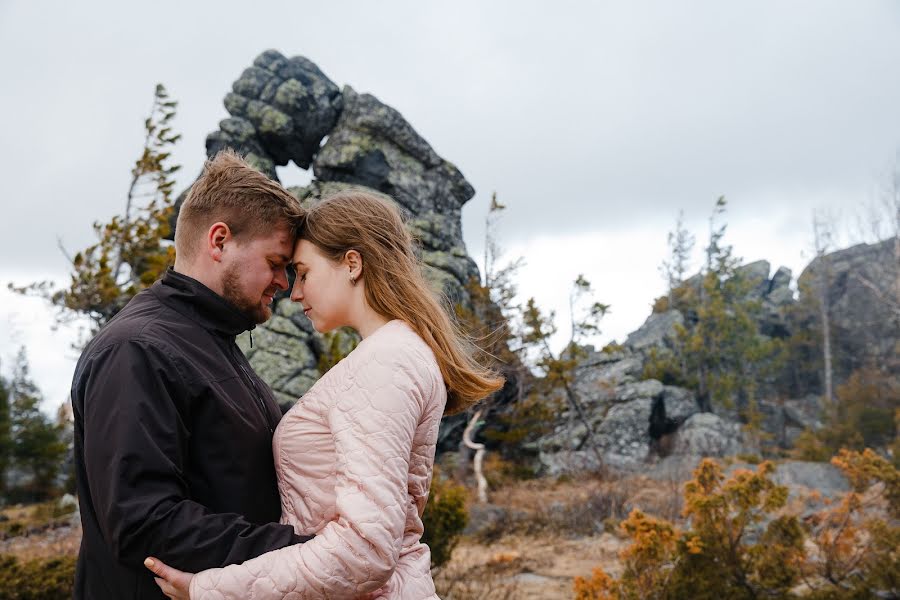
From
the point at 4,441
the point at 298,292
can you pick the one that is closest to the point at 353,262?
the point at 298,292

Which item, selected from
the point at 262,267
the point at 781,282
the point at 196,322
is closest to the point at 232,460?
the point at 196,322

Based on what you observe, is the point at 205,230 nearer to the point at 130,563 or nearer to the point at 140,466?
the point at 140,466

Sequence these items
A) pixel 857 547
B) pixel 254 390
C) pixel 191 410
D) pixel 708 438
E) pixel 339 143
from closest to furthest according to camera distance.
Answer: pixel 191 410 → pixel 254 390 → pixel 857 547 → pixel 339 143 → pixel 708 438

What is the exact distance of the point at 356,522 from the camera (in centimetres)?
162

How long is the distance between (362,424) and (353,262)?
0.53 m

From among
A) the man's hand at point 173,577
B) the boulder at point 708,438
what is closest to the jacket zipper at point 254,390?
the man's hand at point 173,577

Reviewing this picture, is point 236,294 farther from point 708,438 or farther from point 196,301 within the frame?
point 708,438

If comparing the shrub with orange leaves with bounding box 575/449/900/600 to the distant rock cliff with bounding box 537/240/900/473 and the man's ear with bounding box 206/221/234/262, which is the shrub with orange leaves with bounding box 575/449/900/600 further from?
the distant rock cliff with bounding box 537/240/900/473

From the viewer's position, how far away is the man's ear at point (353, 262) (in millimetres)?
2061

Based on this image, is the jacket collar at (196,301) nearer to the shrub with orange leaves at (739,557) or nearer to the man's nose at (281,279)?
the man's nose at (281,279)

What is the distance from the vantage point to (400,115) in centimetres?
2202

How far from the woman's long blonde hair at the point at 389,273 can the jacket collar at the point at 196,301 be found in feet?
1.01

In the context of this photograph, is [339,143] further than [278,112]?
No

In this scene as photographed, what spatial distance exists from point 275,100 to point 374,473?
21.3m
